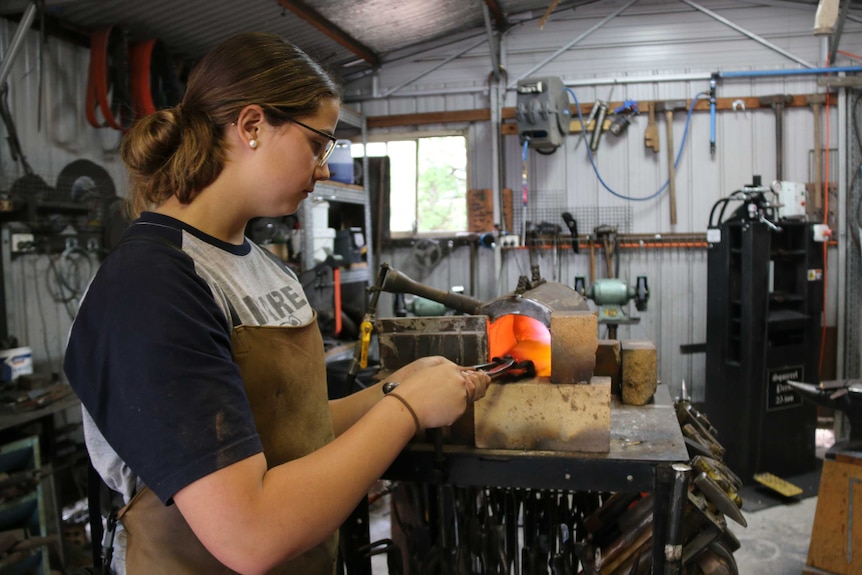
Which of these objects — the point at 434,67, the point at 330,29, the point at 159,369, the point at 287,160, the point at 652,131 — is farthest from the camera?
the point at 434,67

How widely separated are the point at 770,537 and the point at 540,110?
2.79m

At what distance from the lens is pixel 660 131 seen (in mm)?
4520

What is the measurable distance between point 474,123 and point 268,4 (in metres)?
1.88

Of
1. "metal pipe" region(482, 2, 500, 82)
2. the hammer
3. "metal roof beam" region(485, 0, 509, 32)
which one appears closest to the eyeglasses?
"metal pipe" region(482, 2, 500, 82)

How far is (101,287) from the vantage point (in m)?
0.72

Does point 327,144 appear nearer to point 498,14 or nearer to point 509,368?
point 509,368

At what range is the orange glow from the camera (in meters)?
1.64

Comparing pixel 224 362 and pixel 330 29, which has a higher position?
pixel 330 29

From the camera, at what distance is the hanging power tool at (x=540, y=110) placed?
13.4 ft

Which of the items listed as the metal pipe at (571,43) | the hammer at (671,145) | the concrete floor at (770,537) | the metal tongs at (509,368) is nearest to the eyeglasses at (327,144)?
the metal tongs at (509,368)

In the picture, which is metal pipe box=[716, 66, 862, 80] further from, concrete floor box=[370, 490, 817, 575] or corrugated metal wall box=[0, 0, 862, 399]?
concrete floor box=[370, 490, 817, 575]

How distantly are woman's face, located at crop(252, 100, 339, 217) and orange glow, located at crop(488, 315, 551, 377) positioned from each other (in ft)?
2.65

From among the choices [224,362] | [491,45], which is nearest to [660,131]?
[491,45]

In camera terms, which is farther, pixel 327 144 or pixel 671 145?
pixel 671 145
